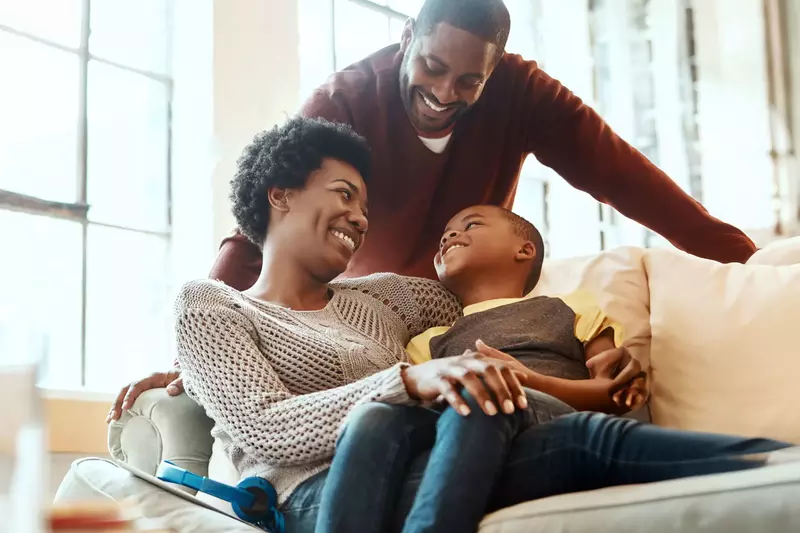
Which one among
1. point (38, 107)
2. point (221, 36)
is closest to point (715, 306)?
point (221, 36)

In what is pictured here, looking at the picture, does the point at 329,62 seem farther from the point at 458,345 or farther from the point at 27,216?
the point at 458,345

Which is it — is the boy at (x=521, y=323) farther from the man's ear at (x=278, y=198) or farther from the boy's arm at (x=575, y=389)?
the man's ear at (x=278, y=198)

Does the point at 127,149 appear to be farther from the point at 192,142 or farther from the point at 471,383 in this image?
the point at 471,383

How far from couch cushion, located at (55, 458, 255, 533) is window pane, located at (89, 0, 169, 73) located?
4.92 feet

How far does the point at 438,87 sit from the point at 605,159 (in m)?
0.44

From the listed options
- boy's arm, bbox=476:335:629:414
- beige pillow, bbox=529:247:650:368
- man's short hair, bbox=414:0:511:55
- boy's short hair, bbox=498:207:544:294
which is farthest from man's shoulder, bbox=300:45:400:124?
boy's arm, bbox=476:335:629:414

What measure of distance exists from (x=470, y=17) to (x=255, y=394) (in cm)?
91

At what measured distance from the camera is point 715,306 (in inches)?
63.8

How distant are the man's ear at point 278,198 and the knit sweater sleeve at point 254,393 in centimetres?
29

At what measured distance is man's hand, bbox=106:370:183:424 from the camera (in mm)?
1598

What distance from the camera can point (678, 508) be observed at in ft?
3.31

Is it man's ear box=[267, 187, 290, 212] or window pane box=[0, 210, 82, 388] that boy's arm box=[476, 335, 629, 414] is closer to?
man's ear box=[267, 187, 290, 212]

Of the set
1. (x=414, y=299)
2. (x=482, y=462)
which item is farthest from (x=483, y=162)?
(x=482, y=462)

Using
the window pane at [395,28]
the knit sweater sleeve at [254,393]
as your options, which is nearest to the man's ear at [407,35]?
the knit sweater sleeve at [254,393]
